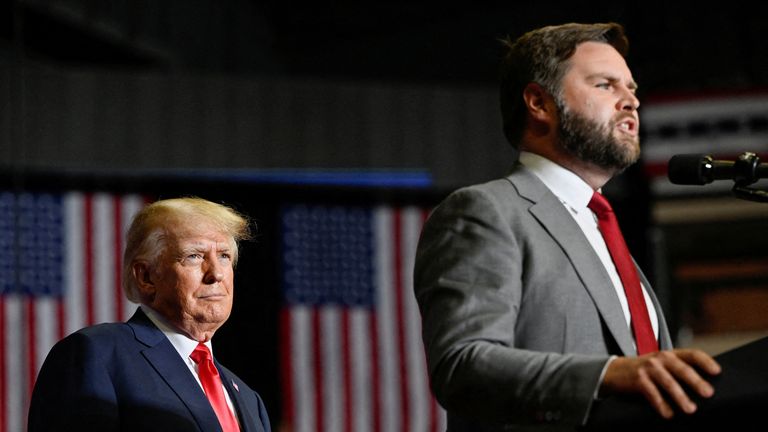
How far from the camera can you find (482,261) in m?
1.54

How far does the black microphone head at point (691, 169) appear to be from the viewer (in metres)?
1.56

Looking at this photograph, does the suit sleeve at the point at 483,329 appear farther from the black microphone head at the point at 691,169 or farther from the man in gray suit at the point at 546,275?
the black microphone head at the point at 691,169

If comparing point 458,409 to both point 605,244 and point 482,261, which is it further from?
point 605,244

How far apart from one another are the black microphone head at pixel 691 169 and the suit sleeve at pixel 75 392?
0.96 meters

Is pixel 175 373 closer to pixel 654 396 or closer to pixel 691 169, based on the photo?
pixel 691 169

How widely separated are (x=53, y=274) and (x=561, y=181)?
4289mm

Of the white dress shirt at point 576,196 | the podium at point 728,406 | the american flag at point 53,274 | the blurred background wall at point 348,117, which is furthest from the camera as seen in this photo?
the blurred background wall at point 348,117

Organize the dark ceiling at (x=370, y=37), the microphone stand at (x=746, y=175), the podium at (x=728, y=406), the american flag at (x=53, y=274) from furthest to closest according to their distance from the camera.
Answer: the dark ceiling at (x=370, y=37) → the american flag at (x=53, y=274) → the microphone stand at (x=746, y=175) → the podium at (x=728, y=406)

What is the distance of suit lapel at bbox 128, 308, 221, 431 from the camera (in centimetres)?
207

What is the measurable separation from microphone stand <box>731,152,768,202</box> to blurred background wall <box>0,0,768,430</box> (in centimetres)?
447

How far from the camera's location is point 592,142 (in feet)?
5.66

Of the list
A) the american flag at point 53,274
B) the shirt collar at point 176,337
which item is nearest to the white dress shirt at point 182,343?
the shirt collar at point 176,337

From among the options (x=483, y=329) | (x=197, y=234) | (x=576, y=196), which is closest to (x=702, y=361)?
(x=483, y=329)

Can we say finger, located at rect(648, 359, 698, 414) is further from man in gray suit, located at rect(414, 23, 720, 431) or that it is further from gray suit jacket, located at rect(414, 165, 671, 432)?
gray suit jacket, located at rect(414, 165, 671, 432)
